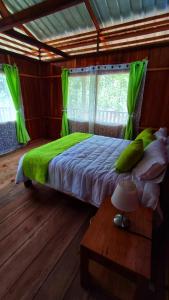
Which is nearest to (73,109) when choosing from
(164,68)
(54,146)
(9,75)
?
(9,75)

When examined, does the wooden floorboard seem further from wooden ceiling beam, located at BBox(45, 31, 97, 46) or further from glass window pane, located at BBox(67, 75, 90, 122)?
wooden ceiling beam, located at BBox(45, 31, 97, 46)

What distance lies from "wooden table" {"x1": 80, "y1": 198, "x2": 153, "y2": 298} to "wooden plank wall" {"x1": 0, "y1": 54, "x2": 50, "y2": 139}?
403 centimetres

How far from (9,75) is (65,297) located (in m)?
4.09

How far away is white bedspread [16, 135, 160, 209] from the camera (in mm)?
1477

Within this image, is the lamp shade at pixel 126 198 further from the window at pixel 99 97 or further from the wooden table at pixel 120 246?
the window at pixel 99 97

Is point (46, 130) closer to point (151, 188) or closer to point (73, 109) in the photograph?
point (73, 109)

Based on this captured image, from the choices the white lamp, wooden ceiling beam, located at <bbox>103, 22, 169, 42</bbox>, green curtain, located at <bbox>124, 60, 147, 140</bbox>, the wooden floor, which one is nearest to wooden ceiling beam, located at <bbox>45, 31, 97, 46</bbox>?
wooden ceiling beam, located at <bbox>103, 22, 169, 42</bbox>

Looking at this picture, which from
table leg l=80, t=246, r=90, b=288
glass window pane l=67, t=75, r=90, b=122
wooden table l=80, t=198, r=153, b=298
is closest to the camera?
wooden table l=80, t=198, r=153, b=298

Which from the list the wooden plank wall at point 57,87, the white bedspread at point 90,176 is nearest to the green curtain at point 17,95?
the wooden plank wall at point 57,87

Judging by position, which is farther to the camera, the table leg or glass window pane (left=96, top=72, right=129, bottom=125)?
glass window pane (left=96, top=72, right=129, bottom=125)

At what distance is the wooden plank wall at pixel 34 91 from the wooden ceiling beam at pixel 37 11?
205 centimetres

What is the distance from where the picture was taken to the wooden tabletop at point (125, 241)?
2.83ft

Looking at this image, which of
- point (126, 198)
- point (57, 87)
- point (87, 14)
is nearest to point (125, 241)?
point (126, 198)

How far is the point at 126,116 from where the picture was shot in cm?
357
